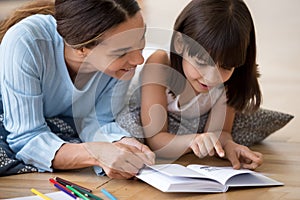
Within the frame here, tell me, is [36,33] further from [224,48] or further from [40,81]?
[224,48]

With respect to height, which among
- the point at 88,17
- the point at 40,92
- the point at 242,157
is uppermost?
the point at 88,17

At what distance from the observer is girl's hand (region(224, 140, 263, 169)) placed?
1712 mm

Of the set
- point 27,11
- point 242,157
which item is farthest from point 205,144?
point 27,11

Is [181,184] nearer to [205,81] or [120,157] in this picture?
[120,157]

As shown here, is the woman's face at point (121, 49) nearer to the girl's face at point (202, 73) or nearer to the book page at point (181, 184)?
the girl's face at point (202, 73)

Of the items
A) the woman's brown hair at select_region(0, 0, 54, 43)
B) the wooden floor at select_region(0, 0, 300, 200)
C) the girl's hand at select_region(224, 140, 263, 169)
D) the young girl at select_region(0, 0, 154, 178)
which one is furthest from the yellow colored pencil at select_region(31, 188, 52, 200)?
the woman's brown hair at select_region(0, 0, 54, 43)

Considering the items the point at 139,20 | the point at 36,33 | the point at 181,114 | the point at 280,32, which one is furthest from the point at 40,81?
the point at 280,32

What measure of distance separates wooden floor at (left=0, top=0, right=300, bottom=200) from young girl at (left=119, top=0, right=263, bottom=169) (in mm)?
81

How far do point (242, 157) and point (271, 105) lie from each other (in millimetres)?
800

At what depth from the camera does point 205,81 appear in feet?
5.86

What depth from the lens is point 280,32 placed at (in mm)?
3871

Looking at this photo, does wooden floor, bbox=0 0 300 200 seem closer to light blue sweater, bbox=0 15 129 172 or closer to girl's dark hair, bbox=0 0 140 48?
light blue sweater, bbox=0 15 129 172

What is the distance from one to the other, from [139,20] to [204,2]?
194 mm

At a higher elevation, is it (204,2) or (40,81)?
(204,2)
